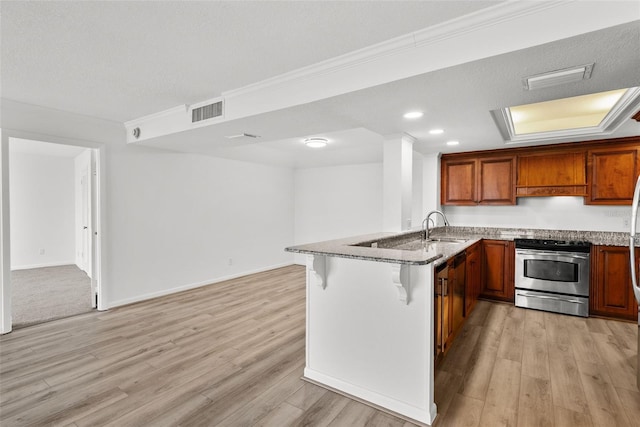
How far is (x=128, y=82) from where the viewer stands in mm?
2775

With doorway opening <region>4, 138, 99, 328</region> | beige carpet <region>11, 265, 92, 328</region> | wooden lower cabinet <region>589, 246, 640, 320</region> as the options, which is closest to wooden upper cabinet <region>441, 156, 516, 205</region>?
wooden lower cabinet <region>589, 246, 640, 320</region>

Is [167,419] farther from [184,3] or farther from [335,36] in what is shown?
[335,36]

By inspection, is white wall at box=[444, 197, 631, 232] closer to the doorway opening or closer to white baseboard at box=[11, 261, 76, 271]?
the doorway opening

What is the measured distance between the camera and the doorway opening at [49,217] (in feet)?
19.2

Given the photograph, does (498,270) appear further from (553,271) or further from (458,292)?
(458,292)

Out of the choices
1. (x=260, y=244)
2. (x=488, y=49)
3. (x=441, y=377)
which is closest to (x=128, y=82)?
(x=488, y=49)

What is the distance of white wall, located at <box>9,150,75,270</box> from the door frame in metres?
4.22

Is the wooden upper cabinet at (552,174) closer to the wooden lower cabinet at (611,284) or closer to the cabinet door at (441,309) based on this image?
the wooden lower cabinet at (611,284)

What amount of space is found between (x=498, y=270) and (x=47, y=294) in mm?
6750

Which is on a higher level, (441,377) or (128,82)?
(128,82)

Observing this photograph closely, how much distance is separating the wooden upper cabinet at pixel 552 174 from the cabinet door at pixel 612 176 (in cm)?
9

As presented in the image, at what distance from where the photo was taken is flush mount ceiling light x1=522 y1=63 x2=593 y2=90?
1919mm

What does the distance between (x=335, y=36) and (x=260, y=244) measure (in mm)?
5133

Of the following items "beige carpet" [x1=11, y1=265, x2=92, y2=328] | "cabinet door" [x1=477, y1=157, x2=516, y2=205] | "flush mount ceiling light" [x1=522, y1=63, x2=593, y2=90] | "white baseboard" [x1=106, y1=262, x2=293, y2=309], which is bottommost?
"beige carpet" [x1=11, y1=265, x2=92, y2=328]
